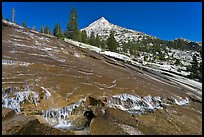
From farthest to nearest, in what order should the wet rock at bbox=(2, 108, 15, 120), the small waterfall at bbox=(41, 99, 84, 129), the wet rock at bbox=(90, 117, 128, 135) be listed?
the small waterfall at bbox=(41, 99, 84, 129)
the wet rock at bbox=(2, 108, 15, 120)
the wet rock at bbox=(90, 117, 128, 135)

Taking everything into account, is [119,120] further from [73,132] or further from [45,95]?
[45,95]

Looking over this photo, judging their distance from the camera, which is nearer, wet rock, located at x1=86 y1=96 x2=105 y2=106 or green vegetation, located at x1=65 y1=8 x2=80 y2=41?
wet rock, located at x1=86 y1=96 x2=105 y2=106

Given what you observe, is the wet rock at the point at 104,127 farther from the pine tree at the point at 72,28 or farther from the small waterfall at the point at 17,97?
the pine tree at the point at 72,28

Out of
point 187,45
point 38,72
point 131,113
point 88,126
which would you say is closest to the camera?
point 88,126

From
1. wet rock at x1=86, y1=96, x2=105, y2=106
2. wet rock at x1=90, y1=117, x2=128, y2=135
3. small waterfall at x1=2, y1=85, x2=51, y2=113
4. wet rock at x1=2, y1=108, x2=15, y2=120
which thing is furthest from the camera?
wet rock at x1=86, y1=96, x2=105, y2=106

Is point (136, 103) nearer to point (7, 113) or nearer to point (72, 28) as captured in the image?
point (7, 113)

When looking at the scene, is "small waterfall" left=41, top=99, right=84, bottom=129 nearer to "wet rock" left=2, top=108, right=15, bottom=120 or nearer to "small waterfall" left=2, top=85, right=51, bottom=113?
"small waterfall" left=2, top=85, right=51, bottom=113

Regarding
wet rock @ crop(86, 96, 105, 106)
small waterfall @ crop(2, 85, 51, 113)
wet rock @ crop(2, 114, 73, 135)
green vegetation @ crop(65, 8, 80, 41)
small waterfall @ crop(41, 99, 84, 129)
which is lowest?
small waterfall @ crop(41, 99, 84, 129)

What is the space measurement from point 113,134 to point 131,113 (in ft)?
11.0

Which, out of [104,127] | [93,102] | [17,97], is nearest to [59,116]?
[93,102]

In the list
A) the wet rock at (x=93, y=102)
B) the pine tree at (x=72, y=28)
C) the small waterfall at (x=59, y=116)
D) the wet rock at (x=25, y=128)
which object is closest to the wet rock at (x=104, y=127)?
the small waterfall at (x=59, y=116)

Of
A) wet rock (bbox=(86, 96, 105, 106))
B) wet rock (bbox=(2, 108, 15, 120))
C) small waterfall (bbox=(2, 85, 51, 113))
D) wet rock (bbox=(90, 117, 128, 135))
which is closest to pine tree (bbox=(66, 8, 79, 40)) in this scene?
wet rock (bbox=(86, 96, 105, 106))

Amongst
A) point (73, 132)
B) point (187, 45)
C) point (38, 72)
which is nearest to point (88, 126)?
point (73, 132)

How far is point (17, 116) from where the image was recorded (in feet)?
34.0
